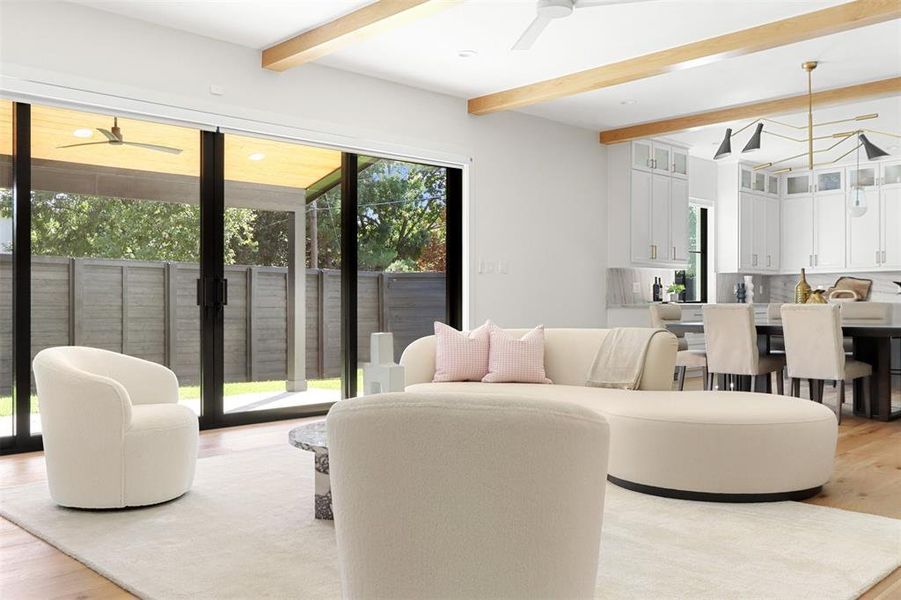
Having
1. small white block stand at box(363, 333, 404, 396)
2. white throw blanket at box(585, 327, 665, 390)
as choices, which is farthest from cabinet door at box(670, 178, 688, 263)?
small white block stand at box(363, 333, 404, 396)

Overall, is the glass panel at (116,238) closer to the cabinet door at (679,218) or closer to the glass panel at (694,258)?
the cabinet door at (679,218)

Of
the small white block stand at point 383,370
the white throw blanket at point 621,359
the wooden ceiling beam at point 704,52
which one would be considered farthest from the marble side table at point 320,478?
the wooden ceiling beam at point 704,52

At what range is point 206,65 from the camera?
17.0 ft

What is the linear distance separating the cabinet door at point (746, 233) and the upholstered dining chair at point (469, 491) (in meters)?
8.96

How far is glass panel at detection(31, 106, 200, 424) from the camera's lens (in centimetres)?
477

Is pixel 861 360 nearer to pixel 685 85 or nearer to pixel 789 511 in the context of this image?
pixel 685 85

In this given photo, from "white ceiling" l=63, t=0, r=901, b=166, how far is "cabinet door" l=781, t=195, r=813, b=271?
10.8ft

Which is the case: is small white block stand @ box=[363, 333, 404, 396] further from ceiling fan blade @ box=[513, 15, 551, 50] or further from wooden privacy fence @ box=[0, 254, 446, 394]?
wooden privacy fence @ box=[0, 254, 446, 394]

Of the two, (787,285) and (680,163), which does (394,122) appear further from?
(787,285)

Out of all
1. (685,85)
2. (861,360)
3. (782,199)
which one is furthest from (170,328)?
(782,199)

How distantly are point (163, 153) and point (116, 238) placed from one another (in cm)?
67

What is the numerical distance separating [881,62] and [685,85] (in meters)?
1.42

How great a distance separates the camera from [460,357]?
4703 mm

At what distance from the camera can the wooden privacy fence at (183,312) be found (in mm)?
4773
